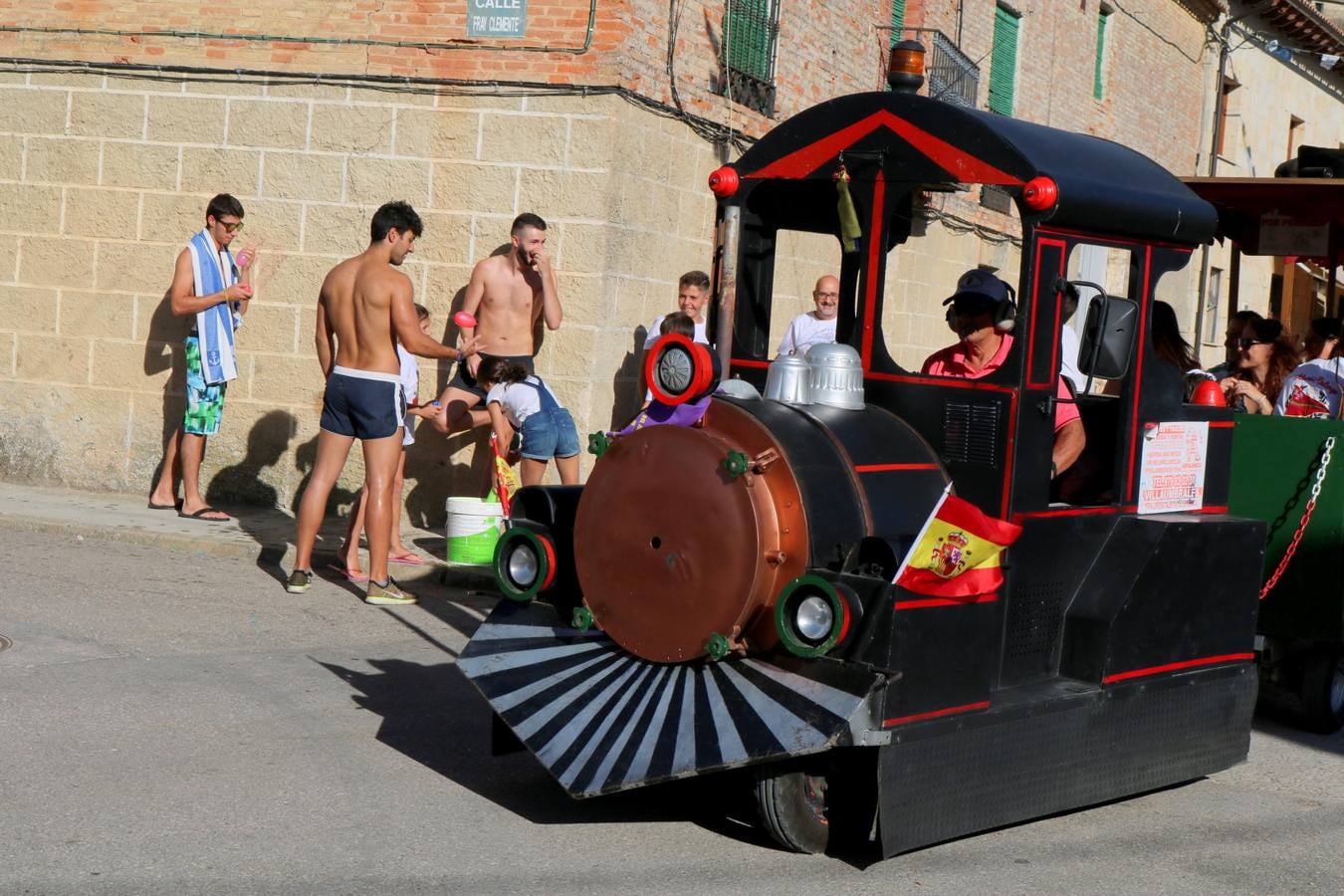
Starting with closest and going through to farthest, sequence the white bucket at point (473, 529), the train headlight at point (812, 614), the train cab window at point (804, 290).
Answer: the train headlight at point (812, 614) < the train cab window at point (804, 290) < the white bucket at point (473, 529)

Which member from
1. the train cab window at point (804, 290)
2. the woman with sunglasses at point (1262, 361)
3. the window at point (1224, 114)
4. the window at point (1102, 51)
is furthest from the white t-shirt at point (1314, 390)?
the window at point (1224, 114)

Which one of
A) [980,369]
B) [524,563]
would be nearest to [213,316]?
[524,563]

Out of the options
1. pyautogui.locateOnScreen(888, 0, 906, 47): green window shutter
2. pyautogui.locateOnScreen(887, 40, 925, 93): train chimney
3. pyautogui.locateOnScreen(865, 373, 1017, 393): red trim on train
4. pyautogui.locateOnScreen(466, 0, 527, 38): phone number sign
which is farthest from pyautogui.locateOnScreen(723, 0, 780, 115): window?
pyautogui.locateOnScreen(865, 373, 1017, 393): red trim on train

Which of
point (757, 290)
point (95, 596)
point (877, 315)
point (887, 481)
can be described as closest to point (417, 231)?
point (95, 596)

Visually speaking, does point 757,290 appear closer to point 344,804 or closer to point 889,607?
point 889,607

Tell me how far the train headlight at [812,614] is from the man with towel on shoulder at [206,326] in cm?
652

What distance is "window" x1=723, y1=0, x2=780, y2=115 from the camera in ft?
40.9

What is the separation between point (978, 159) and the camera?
533 cm

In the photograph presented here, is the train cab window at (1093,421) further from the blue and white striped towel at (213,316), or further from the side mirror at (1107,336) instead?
the blue and white striped towel at (213,316)

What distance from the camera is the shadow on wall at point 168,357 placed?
1154cm

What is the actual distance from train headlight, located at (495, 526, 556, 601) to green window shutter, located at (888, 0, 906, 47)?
1053 centimetres

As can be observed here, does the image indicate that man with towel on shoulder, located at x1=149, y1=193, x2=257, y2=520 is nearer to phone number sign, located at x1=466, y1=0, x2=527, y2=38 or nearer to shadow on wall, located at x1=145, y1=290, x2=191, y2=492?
shadow on wall, located at x1=145, y1=290, x2=191, y2=492

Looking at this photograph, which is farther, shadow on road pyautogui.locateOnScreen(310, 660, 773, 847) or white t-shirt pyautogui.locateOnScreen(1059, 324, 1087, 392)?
white t-shirt pyautogui.locateOnScreen(1059, 324, 1087, 392)

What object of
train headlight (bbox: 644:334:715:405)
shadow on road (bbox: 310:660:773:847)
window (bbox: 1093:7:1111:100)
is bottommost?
shadow on road (bbox: 310:660:773:847)
